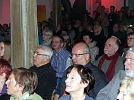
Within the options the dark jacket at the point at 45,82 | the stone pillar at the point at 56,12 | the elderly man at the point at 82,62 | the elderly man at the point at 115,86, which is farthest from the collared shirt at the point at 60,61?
the stone pillar at the point at 56,12

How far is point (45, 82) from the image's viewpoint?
4.91 m

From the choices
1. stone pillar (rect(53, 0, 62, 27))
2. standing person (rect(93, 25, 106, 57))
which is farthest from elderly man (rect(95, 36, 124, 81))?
stone pillar (rect(53, 0, 62, 27))

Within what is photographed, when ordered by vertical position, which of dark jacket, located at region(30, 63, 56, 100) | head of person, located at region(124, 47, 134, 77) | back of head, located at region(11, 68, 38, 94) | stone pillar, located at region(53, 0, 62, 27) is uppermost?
stone pillar, located at region(53, 0, 62, 27)

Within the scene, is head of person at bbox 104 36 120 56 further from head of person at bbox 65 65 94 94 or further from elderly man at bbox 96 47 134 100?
head of person at bbox 65 65 94 94

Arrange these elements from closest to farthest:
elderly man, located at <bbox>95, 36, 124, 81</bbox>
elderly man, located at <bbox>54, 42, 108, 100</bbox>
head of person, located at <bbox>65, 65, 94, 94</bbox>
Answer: head of person, located at <bbox>65, 65, 94, 94</bbox>
elderly man, located at <bbox>54, 42, 108, 100</bbox>
elderly man, located at <bbox>95, 36, 124, 81</bbox>

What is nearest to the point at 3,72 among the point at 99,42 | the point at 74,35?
the point at 99,42

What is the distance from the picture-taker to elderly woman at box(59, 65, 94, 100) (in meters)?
3.68

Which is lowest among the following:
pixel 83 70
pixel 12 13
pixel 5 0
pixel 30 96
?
pixel 30 96

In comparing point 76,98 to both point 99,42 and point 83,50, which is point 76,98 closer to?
point 83,50

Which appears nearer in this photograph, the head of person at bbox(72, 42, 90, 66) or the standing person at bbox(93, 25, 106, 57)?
the head of person at bbox(72, 42, 90, 66)

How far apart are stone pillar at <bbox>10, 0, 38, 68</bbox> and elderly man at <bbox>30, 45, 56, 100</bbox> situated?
1.20 ft

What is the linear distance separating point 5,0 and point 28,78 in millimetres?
11574

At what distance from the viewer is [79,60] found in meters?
4.80

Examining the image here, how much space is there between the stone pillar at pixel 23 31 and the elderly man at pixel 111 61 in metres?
1.06
